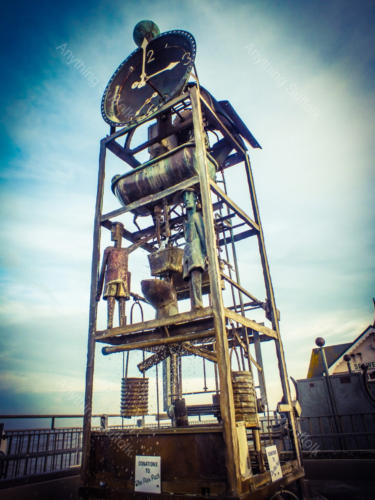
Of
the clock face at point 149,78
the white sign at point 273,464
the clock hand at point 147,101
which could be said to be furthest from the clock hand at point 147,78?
the white sign at point 273,464

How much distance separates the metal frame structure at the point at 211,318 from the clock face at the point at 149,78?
1.52 ft

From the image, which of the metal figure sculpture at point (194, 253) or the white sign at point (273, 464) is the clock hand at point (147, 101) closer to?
the metal figure sculpture at point (194, 253)

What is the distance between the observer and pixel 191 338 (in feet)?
18.4

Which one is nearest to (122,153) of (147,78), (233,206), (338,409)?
(147,78)

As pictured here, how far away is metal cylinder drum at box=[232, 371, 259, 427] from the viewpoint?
5363 millimetres

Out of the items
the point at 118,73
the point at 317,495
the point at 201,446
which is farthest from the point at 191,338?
the point at 118,73

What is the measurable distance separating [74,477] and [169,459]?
4.54 m

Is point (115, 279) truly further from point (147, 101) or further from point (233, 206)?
point (147, 101)

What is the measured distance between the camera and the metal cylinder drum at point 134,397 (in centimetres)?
647

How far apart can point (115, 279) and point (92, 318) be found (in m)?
1.03

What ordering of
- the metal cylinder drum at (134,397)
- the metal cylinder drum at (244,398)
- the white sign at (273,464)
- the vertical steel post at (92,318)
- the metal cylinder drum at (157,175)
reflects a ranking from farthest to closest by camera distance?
the metal cylinder drum at (157,175), the metal cylinder drum at (134,397), the vertical steel post at (92,318), the metal cylinder drum at (244,398), the white sign at (273,464)

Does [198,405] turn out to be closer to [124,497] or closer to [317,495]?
[317,495]

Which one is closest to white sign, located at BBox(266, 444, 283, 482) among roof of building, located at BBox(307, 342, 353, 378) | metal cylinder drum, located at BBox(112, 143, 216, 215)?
metal cylinder drum, located at BBox(112, 143, 216, 215)

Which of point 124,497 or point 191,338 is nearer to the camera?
point 124,497
